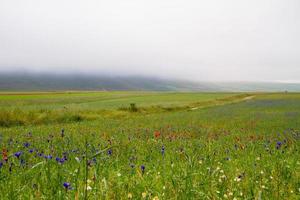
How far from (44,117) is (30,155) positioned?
16.9 meters

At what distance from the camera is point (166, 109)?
133 feet

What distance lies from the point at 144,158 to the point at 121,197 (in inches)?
125

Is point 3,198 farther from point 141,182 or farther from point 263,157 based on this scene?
point 263,157

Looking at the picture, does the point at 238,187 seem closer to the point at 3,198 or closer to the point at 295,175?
the point at 295,175

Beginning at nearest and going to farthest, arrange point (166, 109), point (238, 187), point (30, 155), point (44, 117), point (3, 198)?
point (3, 198), point (238, 187), point (30, 155), point (44, 117), point (166, 109)

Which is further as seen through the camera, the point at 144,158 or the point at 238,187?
the point at 144,158

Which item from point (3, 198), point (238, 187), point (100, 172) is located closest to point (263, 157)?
point (238, 187)

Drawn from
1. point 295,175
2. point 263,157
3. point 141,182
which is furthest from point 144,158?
point 295,175

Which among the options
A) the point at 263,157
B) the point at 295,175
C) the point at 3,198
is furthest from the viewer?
the point at 263,157

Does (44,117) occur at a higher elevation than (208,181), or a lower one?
lower

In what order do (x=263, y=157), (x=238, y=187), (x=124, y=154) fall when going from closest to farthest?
1. (x=238, y=187)
2. (x=263, y=157)
3. (x=124, y=154)

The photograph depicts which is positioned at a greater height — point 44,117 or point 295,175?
point 295,175

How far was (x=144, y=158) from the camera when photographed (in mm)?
6090

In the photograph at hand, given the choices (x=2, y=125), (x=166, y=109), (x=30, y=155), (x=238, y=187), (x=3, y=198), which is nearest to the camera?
(x=3, y=198)
